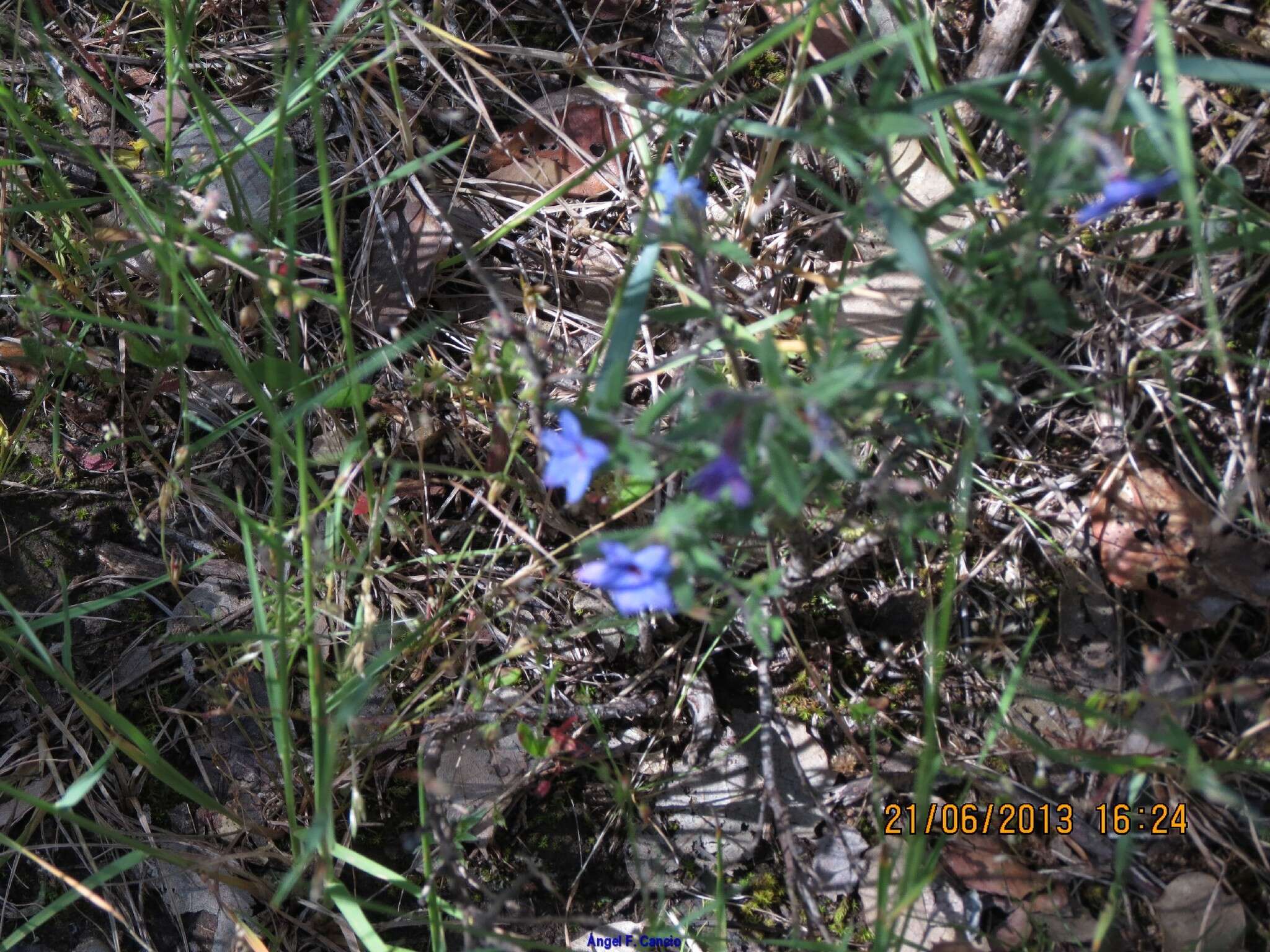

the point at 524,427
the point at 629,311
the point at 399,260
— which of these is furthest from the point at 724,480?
→ the point at 399,260

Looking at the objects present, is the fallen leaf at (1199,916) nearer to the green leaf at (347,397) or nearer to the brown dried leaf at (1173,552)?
the brown dried leaf at (1173,552)

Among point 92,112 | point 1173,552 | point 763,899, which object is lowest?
point 763,899

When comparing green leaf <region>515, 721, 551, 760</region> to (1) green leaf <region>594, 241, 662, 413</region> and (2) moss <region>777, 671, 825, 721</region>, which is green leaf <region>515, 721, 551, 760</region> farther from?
(1) green leaf <region>594, 241, 662, 413</region>

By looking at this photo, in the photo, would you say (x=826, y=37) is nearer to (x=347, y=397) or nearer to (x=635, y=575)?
(x=347, y=397)

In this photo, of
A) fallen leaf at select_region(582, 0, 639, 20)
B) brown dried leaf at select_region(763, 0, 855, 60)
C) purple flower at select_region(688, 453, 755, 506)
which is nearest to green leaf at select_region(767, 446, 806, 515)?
purple flower at select_region(688, 453, 755, 506)

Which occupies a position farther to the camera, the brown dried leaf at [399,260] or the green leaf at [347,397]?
the brown dried leaf at [399,260]

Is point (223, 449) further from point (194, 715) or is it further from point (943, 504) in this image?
point (943, 504)

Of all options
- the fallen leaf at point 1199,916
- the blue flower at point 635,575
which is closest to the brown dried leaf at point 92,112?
the blue flower at point 635,575
